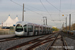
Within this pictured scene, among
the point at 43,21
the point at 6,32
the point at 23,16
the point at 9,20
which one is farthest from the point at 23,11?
the point at 9,20

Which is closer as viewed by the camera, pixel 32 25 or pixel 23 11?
pixel 32 25

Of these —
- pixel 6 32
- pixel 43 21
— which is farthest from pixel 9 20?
pixel 6 32

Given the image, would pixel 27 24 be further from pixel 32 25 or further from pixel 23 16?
pixel 23 16

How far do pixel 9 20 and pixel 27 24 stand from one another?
338ft

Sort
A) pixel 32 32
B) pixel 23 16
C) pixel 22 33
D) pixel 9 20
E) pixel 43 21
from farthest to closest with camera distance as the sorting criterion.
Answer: pixel 9 20, pixel 43 21, pixel 23 16, pixel 32 32, pixel 22 33

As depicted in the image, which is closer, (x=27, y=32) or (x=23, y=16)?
(x=27, y=32)

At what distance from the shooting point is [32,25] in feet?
88.4

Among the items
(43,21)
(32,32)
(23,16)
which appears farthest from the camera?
(43,21)

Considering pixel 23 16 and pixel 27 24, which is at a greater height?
pixel 23 16

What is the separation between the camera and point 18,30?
936 inches

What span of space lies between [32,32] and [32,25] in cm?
147

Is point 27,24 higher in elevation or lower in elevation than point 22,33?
higher

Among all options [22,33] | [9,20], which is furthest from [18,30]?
[9,20]

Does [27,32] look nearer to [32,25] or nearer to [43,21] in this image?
[32,25]
